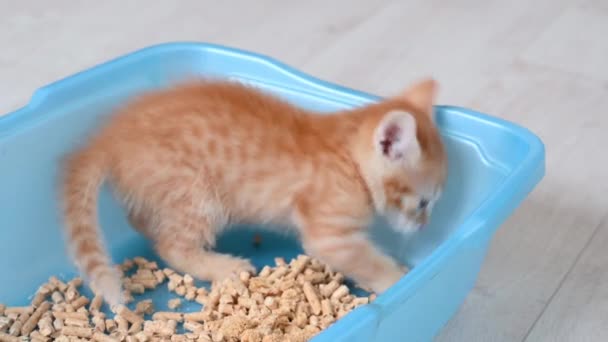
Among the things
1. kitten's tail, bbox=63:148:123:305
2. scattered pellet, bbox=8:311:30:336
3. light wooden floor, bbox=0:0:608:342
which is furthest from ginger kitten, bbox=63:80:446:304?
light wooden floor, bbox=0:0:608:342

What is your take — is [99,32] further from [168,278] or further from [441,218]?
[441,218]

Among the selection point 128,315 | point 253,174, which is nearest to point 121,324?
point 128,315

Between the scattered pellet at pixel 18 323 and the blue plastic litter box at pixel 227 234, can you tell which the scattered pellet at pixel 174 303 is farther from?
the scattered pellet at pixel 18 323


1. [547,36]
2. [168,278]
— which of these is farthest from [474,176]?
[547,36]

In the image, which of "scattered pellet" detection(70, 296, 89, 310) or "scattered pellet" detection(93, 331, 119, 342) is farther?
"scattered pellet" detection(70, 296, 89, 310)

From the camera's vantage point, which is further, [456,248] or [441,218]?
[441,218]

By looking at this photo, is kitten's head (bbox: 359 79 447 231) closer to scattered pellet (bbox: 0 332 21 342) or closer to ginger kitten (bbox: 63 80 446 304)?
ginger kitten (bbox: 63 80 446 304)

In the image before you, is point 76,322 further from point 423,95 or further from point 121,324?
point 423,95
